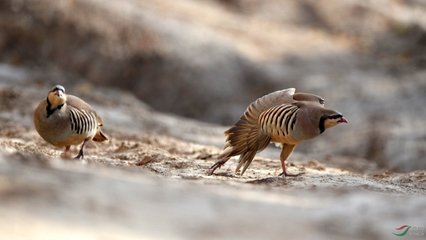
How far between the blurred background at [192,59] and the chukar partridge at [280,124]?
11.8 meters

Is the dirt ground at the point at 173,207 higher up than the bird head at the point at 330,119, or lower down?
lower down

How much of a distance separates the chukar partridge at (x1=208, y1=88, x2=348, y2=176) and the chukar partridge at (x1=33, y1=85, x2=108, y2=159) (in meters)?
1.50

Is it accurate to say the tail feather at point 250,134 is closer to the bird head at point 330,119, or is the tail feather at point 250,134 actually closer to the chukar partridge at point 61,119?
the bird head at point 330,119

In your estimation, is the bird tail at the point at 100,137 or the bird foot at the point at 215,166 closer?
the bird foot at the point at 215,166

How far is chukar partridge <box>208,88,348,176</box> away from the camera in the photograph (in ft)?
28.5

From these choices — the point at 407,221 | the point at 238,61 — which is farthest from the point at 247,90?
the point at 407,221

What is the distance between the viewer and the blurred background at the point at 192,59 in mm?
23078

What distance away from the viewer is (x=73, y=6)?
24516 mm

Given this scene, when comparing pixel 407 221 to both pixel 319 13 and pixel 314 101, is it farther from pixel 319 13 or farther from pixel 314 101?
pixel 319 13

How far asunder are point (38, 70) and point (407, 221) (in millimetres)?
18470

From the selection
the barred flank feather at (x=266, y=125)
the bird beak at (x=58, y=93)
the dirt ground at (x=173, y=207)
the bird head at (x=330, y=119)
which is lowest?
the dirt ground at (x=173, y=207)

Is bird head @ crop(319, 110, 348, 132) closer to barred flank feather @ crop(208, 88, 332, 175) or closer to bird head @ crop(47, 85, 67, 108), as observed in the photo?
barred flank feather @ crop(208, 88, 332, 175)

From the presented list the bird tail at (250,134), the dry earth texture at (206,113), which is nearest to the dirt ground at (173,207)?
the dry earth texture at (206,113)

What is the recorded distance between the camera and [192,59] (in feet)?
78.7
